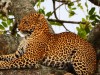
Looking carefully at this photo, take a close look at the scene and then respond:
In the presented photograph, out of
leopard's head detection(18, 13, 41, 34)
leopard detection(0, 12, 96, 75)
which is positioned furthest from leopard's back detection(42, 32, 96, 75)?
leopard's head detection(18, 13, 41, 34)

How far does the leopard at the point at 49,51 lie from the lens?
6.29m

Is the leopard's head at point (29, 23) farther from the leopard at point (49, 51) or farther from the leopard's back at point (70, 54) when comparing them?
the leopard's back at point (70, 54)

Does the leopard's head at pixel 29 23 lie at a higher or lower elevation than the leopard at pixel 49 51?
higher

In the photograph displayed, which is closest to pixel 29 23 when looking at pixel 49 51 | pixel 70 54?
pixel 49 51

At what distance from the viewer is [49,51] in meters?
6.64

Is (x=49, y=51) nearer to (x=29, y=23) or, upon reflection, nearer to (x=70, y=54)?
(x=70, y=54)

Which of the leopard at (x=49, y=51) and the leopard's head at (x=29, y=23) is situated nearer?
the leopard at (x=49, y=51)

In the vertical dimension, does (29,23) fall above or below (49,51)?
above

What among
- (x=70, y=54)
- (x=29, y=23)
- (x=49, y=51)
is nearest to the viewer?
(x=70, y=54)

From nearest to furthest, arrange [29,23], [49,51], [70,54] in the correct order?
[70,54], [49,51], [29,23]

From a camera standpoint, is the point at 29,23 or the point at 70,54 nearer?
the point at 70,54

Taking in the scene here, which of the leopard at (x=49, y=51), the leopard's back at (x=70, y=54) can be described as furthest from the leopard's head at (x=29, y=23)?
the leopard's back at (x=70, y=54)

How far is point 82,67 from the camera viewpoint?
6.26 meters

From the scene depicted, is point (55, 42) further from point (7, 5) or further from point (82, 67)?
point (7, 5)
